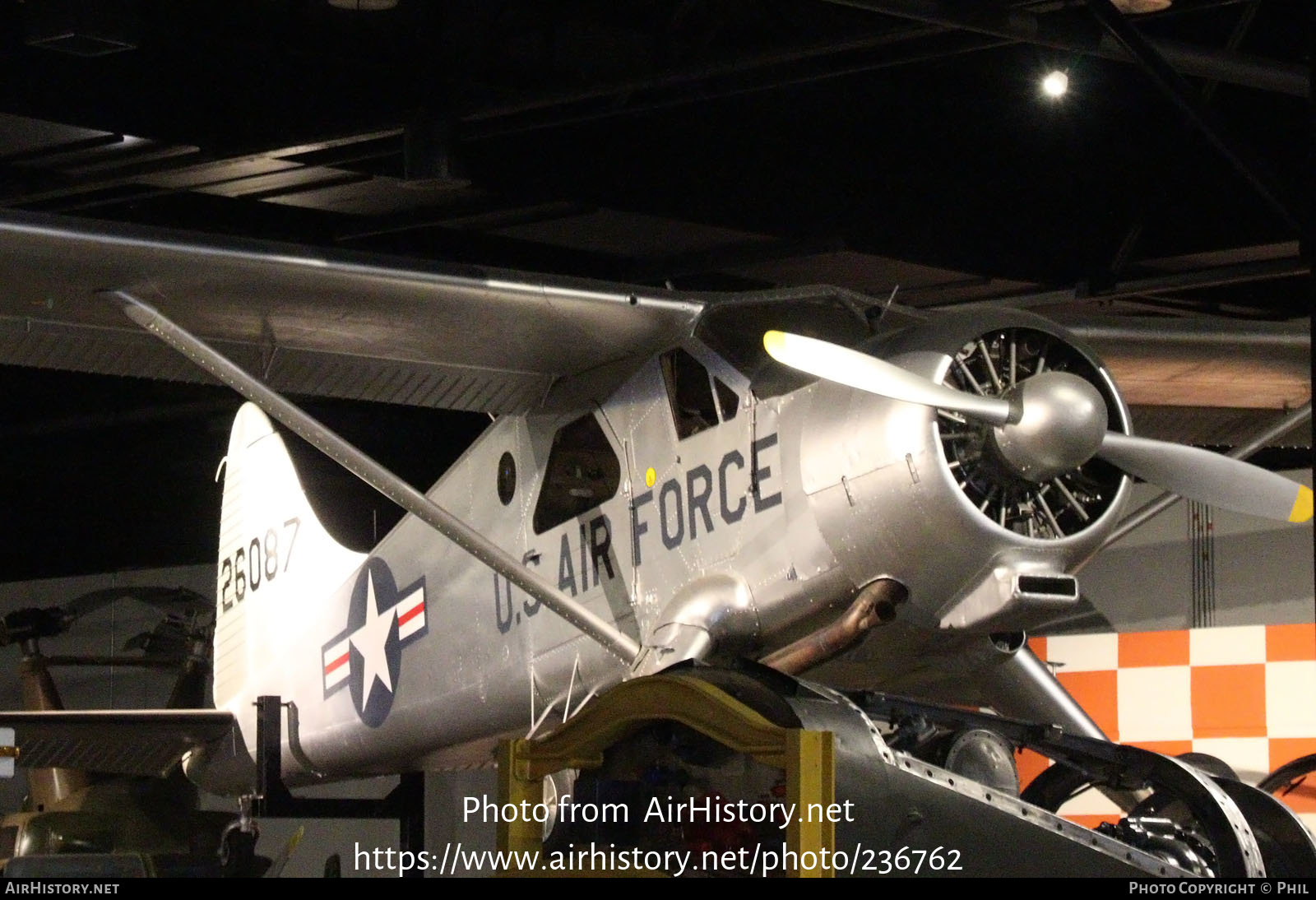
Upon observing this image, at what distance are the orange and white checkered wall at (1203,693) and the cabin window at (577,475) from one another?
368cm

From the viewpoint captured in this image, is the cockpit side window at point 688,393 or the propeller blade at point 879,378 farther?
the cockpit side window at point 688,393

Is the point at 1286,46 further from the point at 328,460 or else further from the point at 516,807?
the point at 328,460

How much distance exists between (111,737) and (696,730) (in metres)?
5.26

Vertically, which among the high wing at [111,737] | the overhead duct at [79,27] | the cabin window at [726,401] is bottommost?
the high wing at [111,737]

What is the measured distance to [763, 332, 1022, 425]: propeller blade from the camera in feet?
16.8

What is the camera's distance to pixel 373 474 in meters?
6.50

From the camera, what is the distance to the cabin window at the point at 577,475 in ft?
22.0

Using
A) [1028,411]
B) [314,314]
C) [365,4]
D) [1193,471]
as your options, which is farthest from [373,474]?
[1193,471]

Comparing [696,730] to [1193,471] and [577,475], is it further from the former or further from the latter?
[577,475]

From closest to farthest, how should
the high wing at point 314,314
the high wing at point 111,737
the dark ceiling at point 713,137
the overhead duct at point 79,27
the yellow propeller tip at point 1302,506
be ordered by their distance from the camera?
the yellow propeller tip at point 1302,506, the high wing at point 314,314, the overhead duct at point 79,27, the dark ceiling at point 713,137, the high wing at point 111,737

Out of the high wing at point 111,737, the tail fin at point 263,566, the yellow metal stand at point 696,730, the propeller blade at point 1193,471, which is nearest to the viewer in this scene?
the yellow metal stand at point 696,730

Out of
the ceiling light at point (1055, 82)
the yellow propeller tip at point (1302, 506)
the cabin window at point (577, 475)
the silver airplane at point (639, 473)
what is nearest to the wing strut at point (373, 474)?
the silver airplane at point (639, 473)

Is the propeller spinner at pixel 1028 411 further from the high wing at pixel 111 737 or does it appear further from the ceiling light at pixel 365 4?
the high wing at pixel 111 737

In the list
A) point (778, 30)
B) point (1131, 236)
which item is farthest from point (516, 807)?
point (1131, 236)
